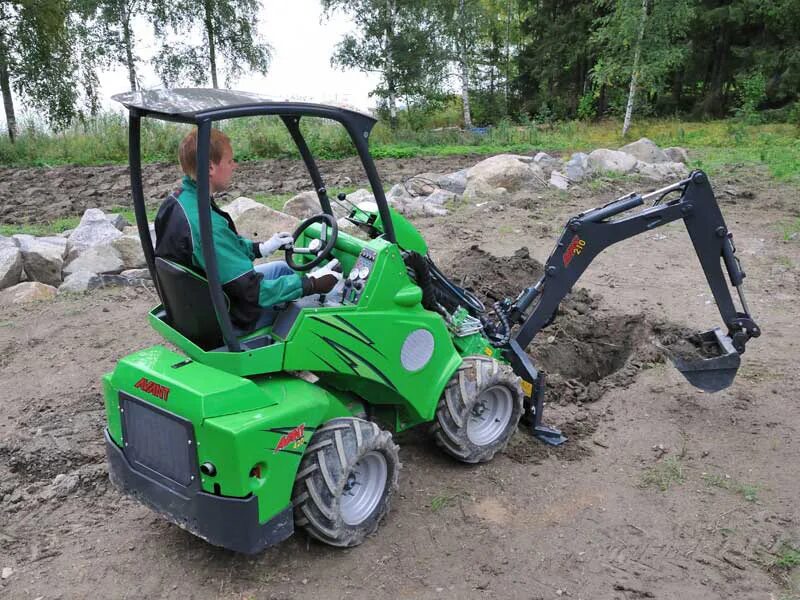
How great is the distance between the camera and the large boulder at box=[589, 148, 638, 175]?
13.9 meters

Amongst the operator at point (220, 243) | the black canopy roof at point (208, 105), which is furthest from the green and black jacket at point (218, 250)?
the black canopy roof at point (208, 105)

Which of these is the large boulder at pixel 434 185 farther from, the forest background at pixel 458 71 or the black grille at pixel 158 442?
the black grille at pixel 158 442

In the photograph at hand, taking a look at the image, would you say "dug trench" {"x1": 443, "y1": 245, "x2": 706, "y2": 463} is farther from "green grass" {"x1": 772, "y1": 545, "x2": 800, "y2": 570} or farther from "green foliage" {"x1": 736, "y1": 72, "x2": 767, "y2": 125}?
"green foliage" {"x1": 736, "y1": 72, "x2": 767, "y2": 125}

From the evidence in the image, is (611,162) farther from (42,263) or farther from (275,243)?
(275,243)

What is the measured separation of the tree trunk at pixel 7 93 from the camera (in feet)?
67.2

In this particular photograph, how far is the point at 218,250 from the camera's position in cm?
322

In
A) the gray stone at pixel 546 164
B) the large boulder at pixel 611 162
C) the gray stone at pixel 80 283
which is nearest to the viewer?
the gray stone at pixel 80 283

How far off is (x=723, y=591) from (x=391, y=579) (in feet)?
Result: 4.96

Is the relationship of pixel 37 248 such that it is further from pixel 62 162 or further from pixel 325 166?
pixel 62 162

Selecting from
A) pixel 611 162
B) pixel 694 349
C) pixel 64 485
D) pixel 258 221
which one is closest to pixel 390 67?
pixel 611 162

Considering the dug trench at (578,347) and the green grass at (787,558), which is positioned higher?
the dug trench at (578,347)

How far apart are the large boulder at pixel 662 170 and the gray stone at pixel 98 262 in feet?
31.2

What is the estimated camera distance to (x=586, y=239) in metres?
4.63

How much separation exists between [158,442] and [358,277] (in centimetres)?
123
